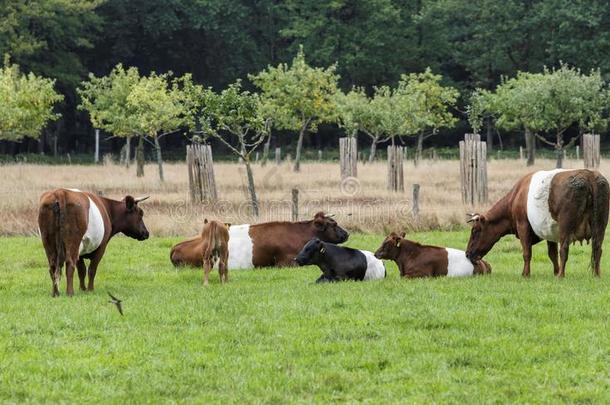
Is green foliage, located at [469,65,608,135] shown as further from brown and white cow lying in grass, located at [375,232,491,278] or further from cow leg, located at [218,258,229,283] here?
cow leg, located at [218,258,229,283]

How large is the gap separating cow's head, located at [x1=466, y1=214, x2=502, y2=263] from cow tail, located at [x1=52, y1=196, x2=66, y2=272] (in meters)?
6.14

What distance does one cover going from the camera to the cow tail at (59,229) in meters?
12.6

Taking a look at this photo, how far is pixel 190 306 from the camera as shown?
38.2ft

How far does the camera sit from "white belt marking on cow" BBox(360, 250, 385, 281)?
14.8 meters

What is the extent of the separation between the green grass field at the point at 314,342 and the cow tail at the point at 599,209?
0.58 m

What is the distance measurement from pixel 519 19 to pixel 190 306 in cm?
6364

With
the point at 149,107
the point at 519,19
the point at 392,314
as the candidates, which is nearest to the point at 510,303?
the point at 392,314

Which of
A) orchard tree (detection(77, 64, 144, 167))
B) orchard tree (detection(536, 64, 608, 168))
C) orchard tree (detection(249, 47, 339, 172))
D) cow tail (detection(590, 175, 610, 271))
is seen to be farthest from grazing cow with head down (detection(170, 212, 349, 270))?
orchard tree (detection(249, 47, 339, 172))

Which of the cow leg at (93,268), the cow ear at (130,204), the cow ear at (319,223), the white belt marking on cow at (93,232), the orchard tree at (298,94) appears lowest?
the cow leg at (93,268)

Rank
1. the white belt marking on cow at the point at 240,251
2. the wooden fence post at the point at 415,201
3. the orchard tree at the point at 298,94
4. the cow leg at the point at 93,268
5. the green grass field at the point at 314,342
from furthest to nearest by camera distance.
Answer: the orchard tree at the point at 298,94 → the wooden fence post at the point at 415,201 → the white belt marking on cow at the point at 240,251 → the cow leg at the point at 93,268 → the green grass field at the point at 314,342

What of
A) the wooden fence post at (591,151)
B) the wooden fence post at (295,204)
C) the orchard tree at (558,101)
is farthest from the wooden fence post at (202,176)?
the wooden fence post at (591,151)

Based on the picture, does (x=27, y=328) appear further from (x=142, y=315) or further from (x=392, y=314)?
(x=392, y=314)

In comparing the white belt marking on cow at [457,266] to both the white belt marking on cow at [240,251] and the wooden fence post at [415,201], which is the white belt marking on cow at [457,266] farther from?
the wooden fence post at [415,201]

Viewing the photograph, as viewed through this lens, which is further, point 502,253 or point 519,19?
point 519,19
